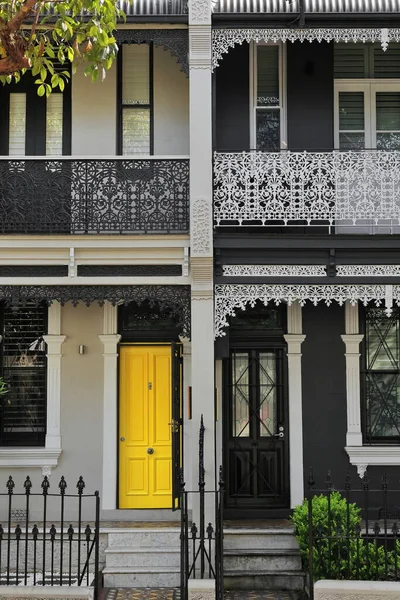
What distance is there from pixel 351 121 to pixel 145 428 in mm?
5481

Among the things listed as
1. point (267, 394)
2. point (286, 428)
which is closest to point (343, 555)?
point (286, 428)

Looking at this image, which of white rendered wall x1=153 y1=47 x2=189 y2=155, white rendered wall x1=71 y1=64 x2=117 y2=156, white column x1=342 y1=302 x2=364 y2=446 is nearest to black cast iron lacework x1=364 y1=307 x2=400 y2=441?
white column x1=342 y1=302 x2=364 y2=446

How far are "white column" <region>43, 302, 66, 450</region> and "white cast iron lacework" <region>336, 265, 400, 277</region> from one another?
4.19 meters

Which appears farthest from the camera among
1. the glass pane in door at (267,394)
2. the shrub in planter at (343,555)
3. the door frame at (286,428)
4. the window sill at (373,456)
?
the glass pane in door at (267,394)

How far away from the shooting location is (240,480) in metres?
12.2

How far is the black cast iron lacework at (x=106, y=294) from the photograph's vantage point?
11.0 metres

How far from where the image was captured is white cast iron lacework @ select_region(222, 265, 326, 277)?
11.0 meters

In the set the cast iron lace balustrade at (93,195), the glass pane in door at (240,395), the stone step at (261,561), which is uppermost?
the cast iron lace balustrade at (93,195)

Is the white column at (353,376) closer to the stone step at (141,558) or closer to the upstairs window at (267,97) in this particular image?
the upstairs window at (267,97)

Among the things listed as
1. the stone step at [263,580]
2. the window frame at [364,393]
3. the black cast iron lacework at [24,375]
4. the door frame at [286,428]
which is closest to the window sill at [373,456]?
the window frame at [364,393]

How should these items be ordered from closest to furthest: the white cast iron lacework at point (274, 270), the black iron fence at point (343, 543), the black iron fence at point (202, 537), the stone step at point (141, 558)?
1. the black iron fence at point (343, 543)
2. the black iron fence at point (202, 537)
3. the stone step at point (141, 558)
4. the white cast iron lacework at point (274, 270)

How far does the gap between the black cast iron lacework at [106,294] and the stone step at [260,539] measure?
2731mm

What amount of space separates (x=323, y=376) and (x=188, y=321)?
8.41 feet

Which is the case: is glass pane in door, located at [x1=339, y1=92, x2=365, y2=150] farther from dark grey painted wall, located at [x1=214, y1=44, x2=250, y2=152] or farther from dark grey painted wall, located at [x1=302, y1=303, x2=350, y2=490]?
dark grey painted wall, located at [x1=302, y1=303, x2=350, y2=490]
